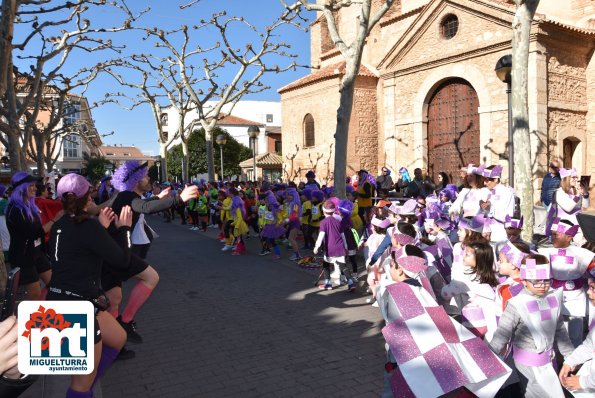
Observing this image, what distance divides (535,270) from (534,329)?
16.0 inches

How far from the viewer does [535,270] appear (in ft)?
10.5

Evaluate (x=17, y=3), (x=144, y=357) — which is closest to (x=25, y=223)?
(x=144, y=357)

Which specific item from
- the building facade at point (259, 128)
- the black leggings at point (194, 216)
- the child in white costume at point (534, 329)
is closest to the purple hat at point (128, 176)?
the child in white costume at point (534, 329)

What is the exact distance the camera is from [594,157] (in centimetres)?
1747

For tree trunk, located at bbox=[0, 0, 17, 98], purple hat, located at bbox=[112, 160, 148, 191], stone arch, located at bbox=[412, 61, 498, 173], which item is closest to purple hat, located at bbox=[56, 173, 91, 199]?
purple hat, located at bbox=[112, 160, 148, 191]

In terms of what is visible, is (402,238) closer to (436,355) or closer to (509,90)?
(436,355)

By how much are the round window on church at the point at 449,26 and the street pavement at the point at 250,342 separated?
47.2ft

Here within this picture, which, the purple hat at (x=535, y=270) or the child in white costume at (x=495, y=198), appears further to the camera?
the child in white costume at (x=495, y=198)

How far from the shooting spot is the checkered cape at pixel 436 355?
9.20 ft

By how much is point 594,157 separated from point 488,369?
17849 mm

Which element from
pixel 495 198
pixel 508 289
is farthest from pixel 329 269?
pixel 508 289

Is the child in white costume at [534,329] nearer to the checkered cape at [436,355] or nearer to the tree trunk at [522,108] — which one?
the checkered cape at [436,355]

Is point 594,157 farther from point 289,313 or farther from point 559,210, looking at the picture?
point 289,313

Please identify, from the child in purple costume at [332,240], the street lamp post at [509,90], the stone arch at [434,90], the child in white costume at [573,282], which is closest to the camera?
the child in white costume at [573,282]
